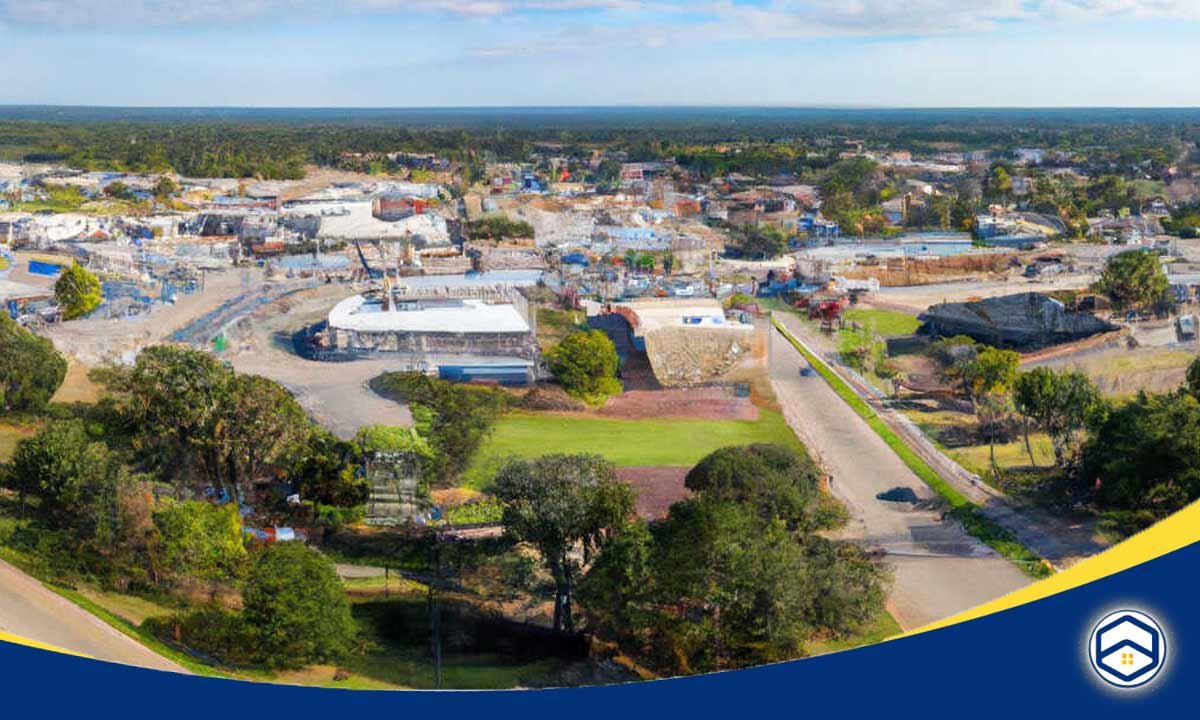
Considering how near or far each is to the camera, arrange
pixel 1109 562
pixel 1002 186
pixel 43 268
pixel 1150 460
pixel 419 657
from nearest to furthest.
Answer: pixel 1109 562, pixel 419 657, pixel 1150 460, pixel 43 268, pixel 1002 186

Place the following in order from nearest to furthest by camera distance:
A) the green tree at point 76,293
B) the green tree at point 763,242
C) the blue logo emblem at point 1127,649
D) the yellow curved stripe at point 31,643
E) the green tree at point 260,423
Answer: the blue logo emblem at point 1127,649 < the yellow curved stripe at point 31,643 < the green tree at point 260,423 < the green tree at point 76,293 < the green tree at point 763,242

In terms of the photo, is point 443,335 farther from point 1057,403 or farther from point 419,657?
point 1057,403

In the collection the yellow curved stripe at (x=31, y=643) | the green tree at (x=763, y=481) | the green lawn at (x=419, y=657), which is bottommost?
the green lawn at (x=419, y=657)

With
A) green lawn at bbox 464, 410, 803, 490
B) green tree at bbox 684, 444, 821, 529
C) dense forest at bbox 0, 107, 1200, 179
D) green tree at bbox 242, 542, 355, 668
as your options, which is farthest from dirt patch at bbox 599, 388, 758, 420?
dense forest at bbox 0, 107, 1200, 179

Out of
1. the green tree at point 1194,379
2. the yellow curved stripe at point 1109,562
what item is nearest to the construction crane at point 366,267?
the yellow curved stripe at point 1109,562

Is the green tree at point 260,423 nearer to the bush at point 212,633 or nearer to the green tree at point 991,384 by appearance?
the bush at point 212,633

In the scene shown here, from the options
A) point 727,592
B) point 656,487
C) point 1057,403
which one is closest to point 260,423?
point 656,487

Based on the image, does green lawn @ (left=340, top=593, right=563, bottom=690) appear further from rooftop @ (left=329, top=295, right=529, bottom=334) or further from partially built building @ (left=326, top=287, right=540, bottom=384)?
rooftop @ (left=329, top=295, right=529, bottom=334)
